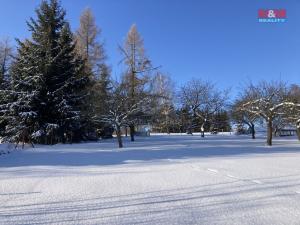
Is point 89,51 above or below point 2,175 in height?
above

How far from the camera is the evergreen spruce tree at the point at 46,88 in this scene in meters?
24.6

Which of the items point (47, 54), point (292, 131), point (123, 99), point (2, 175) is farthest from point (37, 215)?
point (292, 131)

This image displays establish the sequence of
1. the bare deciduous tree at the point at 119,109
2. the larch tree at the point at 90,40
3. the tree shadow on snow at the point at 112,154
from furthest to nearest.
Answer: the larch tree at the point at 90,40
the bare deciduous tree at the point at 119,109
the tree shadow on snow at the point at 112,154

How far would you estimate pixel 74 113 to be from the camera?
81.5 feet

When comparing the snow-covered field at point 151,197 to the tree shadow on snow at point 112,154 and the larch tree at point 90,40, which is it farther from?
the larch tree at point 90,40

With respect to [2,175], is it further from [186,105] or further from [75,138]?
[186,105]

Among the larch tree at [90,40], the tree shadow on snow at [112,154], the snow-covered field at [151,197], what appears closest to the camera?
the snow-covered field at [151,197]

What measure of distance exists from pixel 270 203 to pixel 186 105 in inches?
1942

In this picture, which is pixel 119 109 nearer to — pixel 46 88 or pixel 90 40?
pixel 46 88

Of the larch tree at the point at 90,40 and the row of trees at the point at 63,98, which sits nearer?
the row of trees at the point at 63,98

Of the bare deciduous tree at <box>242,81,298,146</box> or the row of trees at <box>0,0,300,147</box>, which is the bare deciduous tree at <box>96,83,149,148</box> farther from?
the bare deciduous tree at <box>242,81,298,146</box>

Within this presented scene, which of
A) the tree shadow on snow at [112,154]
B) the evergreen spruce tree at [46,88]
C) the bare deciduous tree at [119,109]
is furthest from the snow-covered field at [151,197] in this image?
the evergreen spruce tree at [46,88]

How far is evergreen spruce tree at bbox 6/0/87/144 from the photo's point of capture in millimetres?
24578

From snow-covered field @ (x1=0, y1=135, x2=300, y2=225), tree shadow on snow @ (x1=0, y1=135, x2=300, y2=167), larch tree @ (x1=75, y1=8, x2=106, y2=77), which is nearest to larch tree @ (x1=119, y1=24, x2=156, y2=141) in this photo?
larch tree @ (x1=75, y1=8, x2=106, y2=77)
